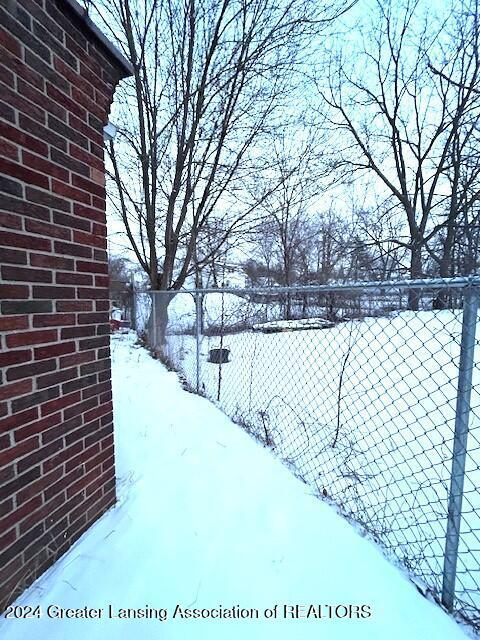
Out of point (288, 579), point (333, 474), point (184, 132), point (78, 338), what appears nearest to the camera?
point (288, 579)

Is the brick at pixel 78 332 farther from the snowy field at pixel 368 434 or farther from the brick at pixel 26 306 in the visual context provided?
the snowy field at pixel 368 434

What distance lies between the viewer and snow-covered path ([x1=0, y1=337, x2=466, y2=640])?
119 cm

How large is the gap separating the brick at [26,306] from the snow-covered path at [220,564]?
118 cm

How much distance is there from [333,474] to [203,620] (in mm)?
2317

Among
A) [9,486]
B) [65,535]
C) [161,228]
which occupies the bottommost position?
[65,535]

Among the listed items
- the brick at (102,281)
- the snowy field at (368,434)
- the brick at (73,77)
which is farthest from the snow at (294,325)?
the brick at (73,77)

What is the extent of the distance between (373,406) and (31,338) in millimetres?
4660

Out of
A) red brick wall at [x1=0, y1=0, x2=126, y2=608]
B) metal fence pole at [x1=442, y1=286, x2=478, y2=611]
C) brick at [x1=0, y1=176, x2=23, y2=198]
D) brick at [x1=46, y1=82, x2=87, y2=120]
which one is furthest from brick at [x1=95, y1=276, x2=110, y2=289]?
metal fence pole at [x1=442, y1=286, x2=478, y2=611]

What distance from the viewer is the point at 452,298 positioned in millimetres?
1686

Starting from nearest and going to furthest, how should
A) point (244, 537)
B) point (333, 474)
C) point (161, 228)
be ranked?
point (244, 537), point (333, 474), point (161, 228)

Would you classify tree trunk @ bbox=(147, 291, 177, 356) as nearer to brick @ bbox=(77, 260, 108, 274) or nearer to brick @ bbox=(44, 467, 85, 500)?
brick @ bbox=(77, 260, 108, 274)

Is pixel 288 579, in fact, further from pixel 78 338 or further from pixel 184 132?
pixel 184 132

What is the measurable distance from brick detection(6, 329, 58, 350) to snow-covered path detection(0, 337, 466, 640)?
3.42 ft

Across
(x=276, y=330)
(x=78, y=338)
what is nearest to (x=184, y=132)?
(x=276, y=330)
